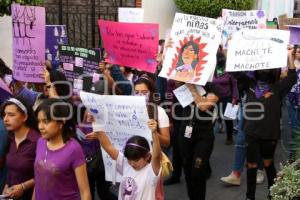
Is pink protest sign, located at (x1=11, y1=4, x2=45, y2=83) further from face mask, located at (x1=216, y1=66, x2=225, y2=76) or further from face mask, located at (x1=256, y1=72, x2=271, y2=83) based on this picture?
face mask, located at (x1=216, y1=66, x2=225, y2=76)

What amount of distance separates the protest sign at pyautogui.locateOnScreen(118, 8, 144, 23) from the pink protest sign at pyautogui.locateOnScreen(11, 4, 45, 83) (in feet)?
5.65

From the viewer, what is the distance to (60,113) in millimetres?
3240

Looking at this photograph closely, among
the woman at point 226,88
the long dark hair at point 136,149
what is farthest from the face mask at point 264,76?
the woman at point 226,88

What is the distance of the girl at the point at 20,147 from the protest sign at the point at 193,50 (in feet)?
5.49

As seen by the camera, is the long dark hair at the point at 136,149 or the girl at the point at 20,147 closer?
the long dark hair at the point at 136,149

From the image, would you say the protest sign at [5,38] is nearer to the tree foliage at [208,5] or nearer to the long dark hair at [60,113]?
the tree foliage at [208,5]

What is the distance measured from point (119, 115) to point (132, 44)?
1.36 m

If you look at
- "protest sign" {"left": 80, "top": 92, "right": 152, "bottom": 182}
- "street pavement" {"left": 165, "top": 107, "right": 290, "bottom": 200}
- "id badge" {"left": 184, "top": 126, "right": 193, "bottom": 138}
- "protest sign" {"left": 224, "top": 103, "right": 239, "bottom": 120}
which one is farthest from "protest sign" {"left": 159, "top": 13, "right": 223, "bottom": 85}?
"protest sign" {"left": 224, "top": 103, "right": 239, "bottom": 120}

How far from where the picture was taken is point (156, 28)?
473cm

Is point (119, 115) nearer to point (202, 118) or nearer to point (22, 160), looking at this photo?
point (22, 160)

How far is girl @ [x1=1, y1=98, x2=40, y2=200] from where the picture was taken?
3.50m

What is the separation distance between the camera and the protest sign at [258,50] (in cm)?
474

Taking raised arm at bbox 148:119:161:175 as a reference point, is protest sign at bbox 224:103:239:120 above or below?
below

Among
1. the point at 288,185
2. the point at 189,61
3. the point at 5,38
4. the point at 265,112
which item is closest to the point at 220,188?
the point at 265,112
